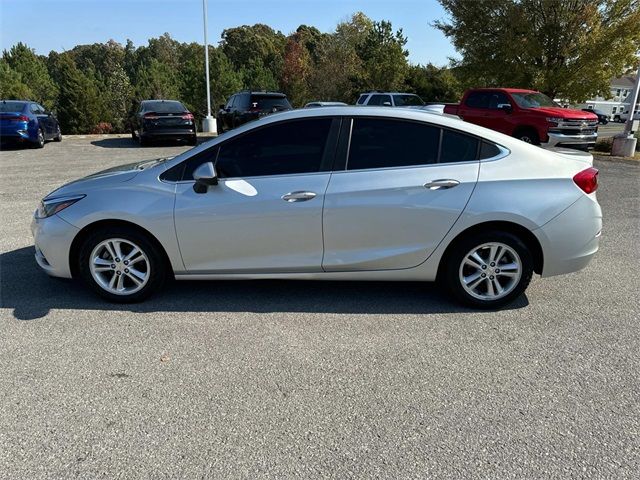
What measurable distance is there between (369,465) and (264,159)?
2502mm

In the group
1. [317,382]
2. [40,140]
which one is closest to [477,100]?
[40,140]

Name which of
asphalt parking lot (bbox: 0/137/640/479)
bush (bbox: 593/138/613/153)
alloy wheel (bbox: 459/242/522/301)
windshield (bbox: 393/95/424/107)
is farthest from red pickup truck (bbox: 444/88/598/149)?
alloy wheel (bbox: 459/242/522/301)

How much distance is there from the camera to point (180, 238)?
13.4ft

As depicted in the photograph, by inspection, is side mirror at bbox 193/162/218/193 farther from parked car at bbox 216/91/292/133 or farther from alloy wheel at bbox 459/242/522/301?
parked car at bbox 216/91/292/133

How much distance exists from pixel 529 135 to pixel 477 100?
6.61 ft

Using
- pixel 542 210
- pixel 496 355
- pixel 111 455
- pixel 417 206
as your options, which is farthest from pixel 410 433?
pixel 542 210

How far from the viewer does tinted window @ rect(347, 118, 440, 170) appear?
4059 millimetres

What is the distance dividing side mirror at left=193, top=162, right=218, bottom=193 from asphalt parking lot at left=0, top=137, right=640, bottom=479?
1009 mm

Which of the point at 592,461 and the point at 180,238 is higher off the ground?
the point at 180,238

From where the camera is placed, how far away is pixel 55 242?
4.17 m

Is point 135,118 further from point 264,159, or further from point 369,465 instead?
point 369,465

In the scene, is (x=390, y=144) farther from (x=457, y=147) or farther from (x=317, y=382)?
(x=317, y=382)

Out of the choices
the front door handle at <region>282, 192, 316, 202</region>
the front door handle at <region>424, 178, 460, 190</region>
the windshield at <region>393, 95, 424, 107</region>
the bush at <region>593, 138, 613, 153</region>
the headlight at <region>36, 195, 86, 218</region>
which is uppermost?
the windshield at <region>393, 95, 424, 107</region>

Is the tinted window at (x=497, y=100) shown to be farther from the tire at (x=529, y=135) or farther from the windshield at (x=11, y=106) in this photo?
the windshield at (x=11, y=106)
